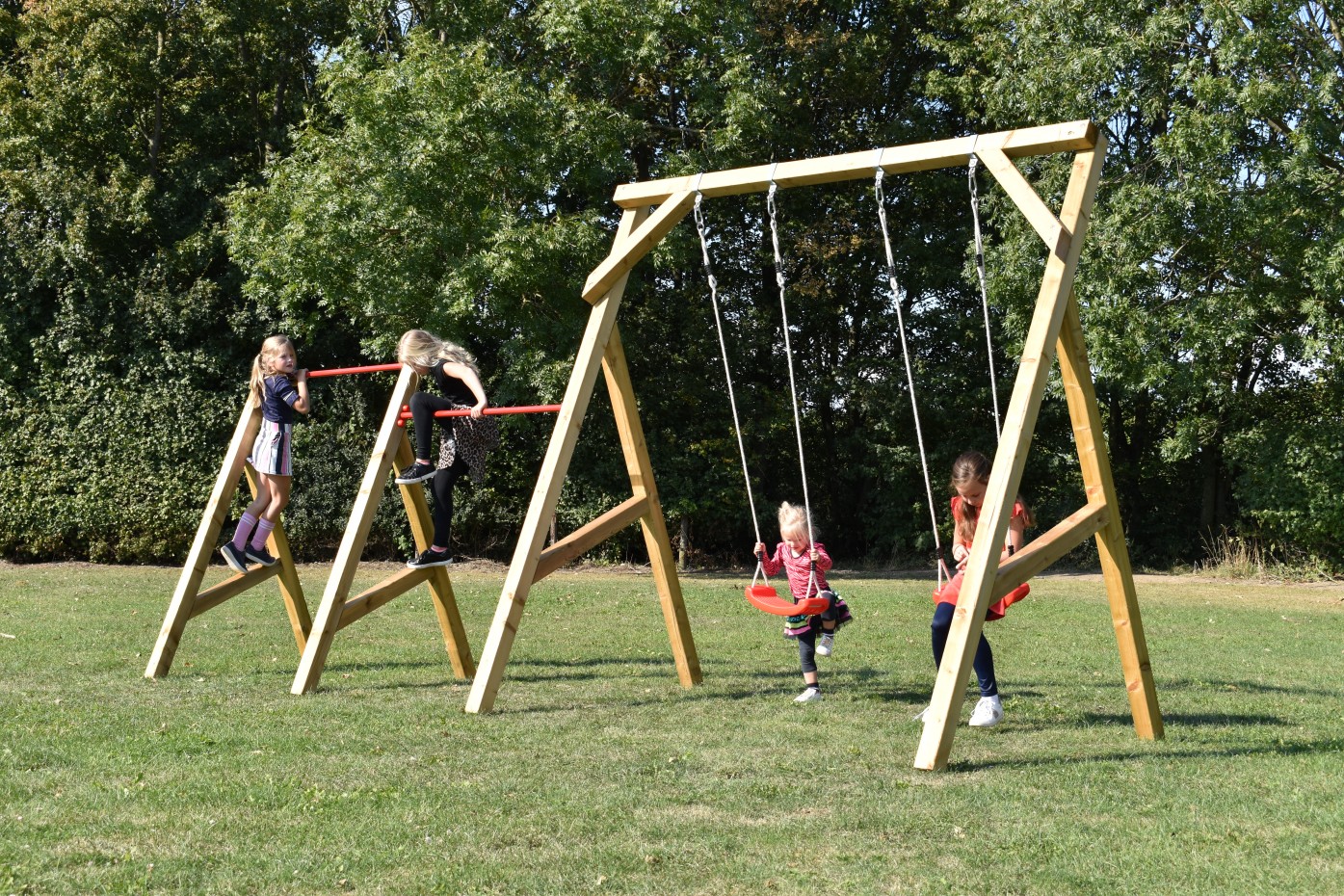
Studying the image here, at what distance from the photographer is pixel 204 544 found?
892 cm

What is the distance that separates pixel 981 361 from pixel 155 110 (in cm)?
1500

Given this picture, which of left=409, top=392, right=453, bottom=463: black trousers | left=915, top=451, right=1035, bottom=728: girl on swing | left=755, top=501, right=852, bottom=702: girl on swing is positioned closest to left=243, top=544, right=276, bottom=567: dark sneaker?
left=409, top=392, right=453, bottom=463: black trousers

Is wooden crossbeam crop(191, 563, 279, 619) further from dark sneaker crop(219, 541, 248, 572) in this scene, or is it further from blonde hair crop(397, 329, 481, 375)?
blonde hair crop(397, 329, 481, 375)

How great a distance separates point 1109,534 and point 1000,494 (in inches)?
45.2

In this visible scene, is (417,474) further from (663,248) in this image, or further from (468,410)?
(663,248)

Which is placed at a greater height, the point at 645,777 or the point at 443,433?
the point at 443,433

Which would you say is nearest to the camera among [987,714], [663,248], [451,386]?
[987,714]

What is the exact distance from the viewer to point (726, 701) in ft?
25.9

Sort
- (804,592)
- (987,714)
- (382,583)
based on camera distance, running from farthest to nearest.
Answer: (382,583) < (804,592) < (987,714)

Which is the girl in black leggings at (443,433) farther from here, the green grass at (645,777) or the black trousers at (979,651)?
the black trousers at (979,651)

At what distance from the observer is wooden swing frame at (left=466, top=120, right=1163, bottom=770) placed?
19.4ft

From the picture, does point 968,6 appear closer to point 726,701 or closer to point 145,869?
point 726,701

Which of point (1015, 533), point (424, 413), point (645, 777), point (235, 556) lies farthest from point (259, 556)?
point (1015, 533)

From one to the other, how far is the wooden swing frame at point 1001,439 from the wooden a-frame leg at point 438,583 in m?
1.32
